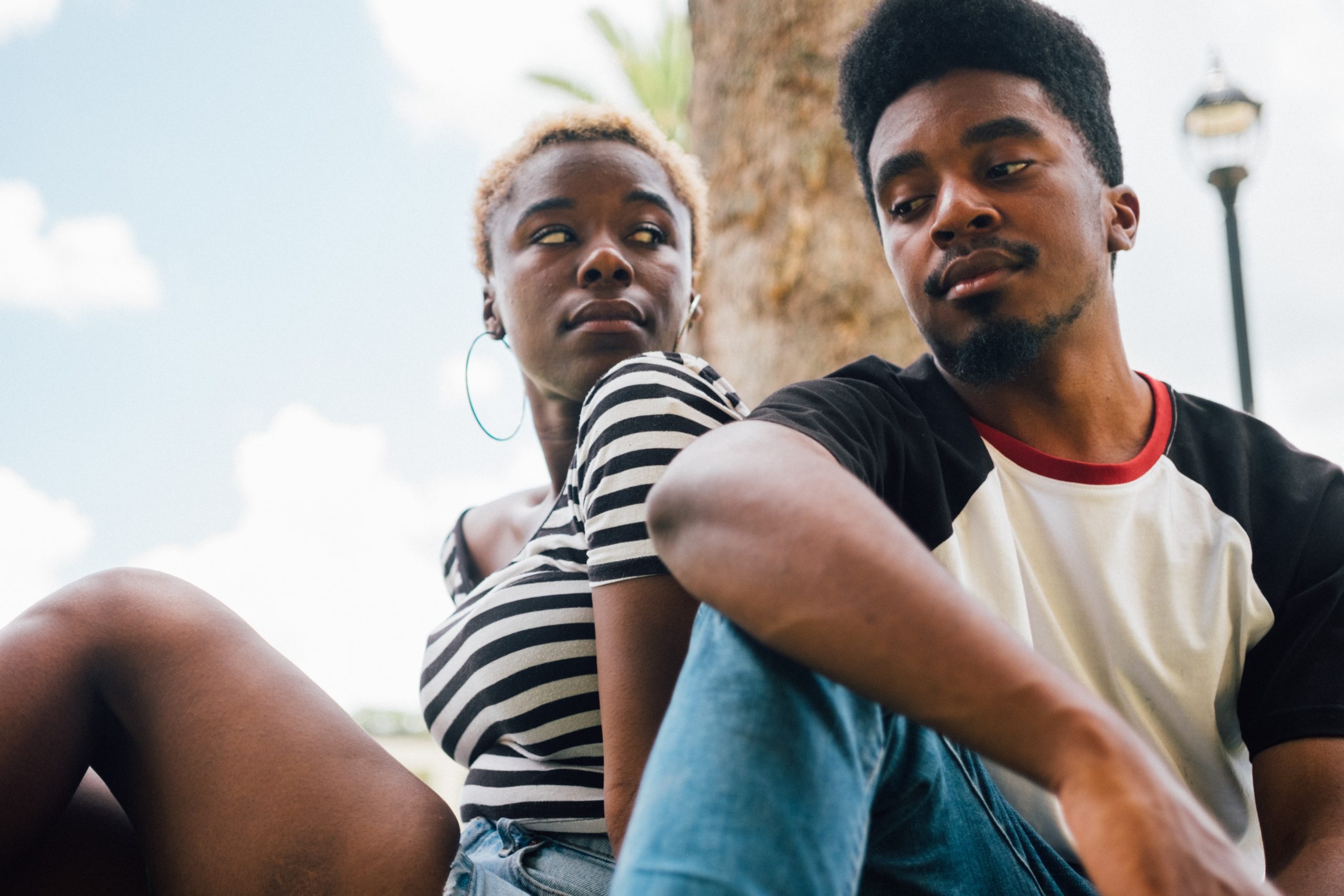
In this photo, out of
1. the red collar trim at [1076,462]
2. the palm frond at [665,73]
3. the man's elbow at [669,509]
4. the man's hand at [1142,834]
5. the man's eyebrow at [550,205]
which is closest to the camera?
the man's hand at [1142,834]

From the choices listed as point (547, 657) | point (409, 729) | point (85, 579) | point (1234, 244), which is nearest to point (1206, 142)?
point (1234, 244)

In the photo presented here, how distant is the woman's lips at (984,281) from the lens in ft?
6.21

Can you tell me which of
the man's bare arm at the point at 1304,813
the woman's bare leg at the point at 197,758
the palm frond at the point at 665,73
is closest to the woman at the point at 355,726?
the woman's bare leg at the point at 197,758

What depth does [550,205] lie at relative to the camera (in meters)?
2.51

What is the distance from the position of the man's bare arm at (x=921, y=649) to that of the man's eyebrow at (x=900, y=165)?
3.09 ft

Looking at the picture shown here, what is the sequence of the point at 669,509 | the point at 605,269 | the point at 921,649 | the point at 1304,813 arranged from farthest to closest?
the point at 605,269
the point at 1304,813
the point at 669,509
the point at 921,649

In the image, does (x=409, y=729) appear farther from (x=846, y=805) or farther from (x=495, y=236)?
(x=846, y=805)

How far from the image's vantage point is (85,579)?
1.83 m

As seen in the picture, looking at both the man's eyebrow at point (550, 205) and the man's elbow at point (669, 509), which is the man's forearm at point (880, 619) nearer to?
the man's elbow at point (669, 509)

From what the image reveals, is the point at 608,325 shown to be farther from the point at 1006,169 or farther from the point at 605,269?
the point at 1006,169

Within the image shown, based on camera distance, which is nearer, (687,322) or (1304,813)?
(1304,813)

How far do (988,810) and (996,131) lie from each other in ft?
3.87

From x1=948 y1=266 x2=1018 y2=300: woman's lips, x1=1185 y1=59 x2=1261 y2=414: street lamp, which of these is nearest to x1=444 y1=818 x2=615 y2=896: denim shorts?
x1=948 y1=266 x2=1018 y2=300: woman's lips

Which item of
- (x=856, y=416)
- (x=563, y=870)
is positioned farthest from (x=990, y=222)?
(x=563, y=870)
